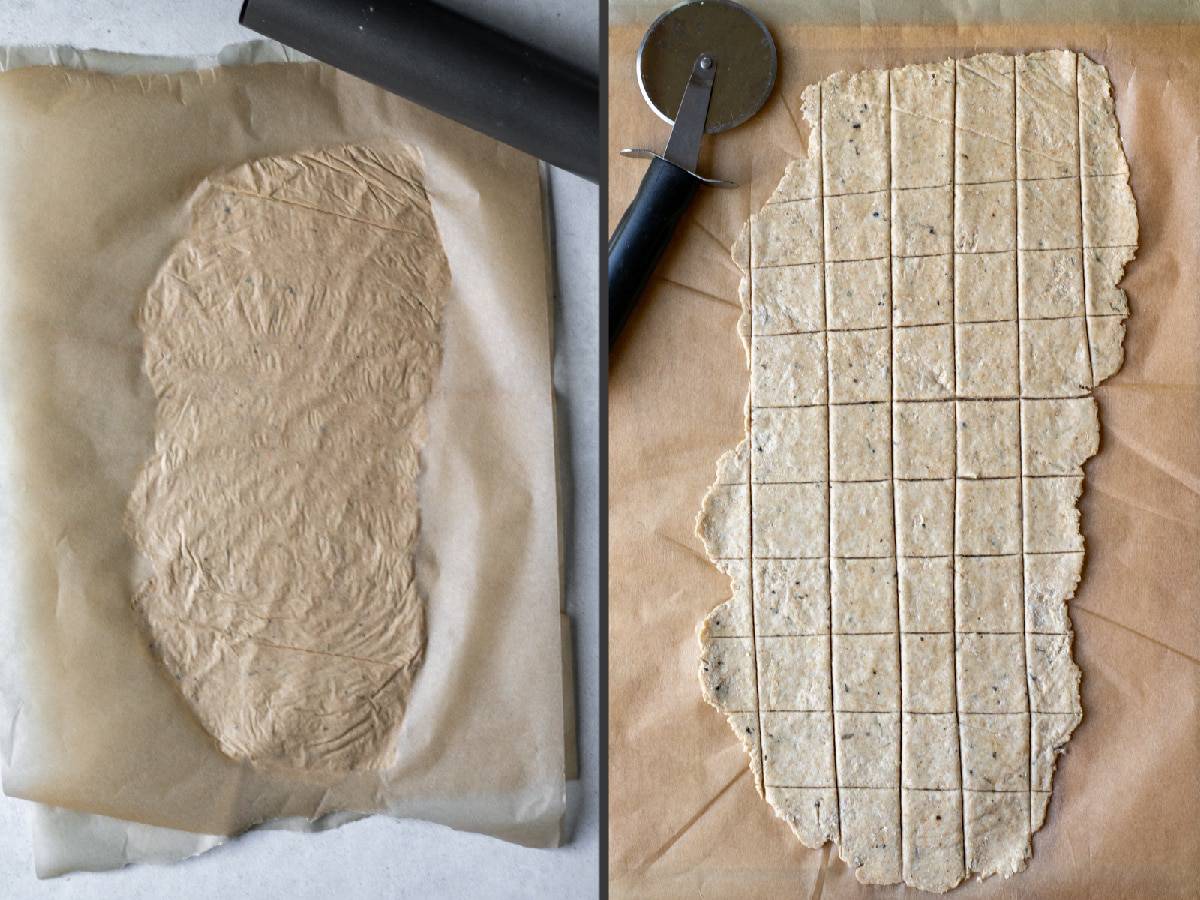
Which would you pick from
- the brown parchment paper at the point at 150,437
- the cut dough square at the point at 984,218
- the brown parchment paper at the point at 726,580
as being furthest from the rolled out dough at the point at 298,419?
the cut dough square at the point at 984,218

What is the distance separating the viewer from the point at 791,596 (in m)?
0.49

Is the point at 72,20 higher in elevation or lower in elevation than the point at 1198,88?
lower

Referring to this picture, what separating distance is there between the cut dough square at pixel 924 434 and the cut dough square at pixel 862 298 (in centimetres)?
4

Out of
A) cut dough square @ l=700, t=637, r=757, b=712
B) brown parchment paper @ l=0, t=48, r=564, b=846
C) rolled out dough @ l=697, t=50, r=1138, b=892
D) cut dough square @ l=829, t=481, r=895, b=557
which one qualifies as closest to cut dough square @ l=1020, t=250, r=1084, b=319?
rolled out dough @ l=697, t=50, r=1138, b=892

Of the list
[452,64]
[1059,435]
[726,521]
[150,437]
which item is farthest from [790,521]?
[150,437]

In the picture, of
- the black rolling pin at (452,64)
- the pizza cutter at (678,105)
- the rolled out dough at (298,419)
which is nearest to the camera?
the pizza cutter at (678,105)

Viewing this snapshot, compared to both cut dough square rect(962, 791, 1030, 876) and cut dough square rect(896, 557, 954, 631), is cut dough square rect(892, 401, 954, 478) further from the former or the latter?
cut dough square rect(962, 791, 1030, 876)

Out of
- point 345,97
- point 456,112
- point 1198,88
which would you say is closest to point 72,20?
point 345,97

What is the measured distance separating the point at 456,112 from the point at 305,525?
299 mm

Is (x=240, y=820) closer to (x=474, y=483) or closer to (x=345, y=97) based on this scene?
(x=474, y=483)

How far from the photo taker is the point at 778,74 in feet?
1.59

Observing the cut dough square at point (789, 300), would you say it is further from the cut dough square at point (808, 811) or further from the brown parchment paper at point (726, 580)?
the cut dough square at point (808, 811)

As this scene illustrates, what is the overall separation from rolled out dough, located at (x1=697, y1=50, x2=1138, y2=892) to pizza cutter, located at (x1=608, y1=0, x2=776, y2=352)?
4 cm

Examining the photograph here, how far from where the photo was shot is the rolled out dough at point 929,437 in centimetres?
48
